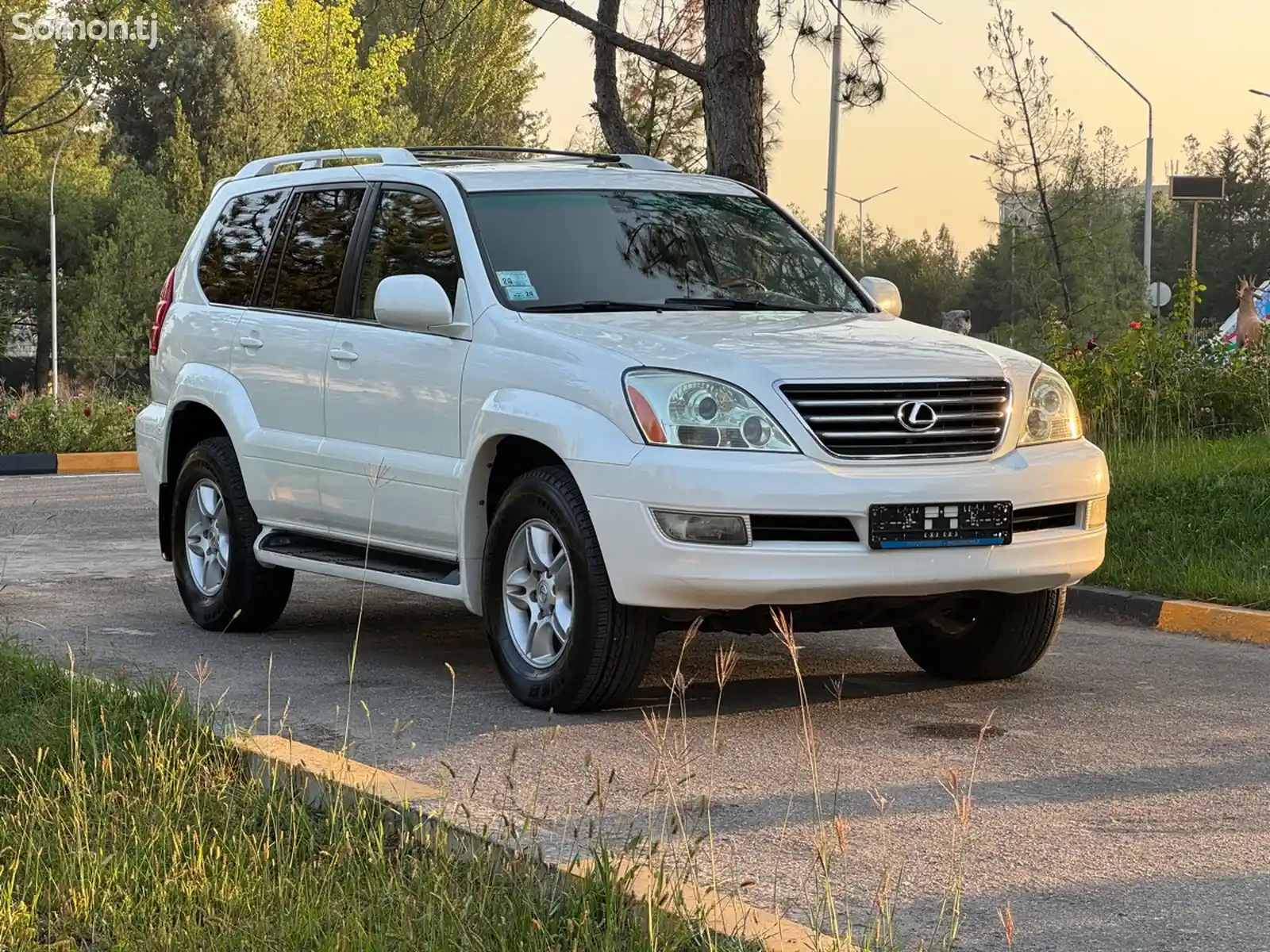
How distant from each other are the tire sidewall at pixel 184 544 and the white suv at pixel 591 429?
0.6 inches

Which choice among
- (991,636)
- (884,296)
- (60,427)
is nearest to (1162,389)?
(884,296)

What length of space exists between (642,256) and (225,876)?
159 inches

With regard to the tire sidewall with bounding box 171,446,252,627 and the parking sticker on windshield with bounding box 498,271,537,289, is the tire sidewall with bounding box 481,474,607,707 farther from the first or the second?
the tire sidewall with bounding box 171,446,252,627

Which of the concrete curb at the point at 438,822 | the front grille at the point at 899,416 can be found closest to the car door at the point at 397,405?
the front grille at the point at 899,416

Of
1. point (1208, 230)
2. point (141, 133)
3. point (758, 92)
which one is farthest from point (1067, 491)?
point (1208, 230)

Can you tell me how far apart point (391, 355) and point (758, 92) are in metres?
6.45

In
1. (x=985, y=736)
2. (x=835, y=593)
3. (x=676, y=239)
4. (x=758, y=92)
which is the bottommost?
(x=985, y=736)

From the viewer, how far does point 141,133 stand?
61.3 meters

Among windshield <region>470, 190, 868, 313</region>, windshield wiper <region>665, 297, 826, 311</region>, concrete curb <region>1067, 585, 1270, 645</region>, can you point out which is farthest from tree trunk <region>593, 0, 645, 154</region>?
windshield wiper <region>665, 297, 826, 311</region>

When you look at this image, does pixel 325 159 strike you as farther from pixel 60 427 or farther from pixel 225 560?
pixel 60 427

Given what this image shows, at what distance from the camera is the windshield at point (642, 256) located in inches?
292

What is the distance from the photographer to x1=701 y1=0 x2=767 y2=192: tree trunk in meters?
13.2

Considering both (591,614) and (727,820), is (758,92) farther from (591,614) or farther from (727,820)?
(727,820)

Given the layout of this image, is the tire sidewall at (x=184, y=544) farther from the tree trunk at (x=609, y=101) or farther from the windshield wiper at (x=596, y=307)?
the tree trunk at (x=609, y=101)
